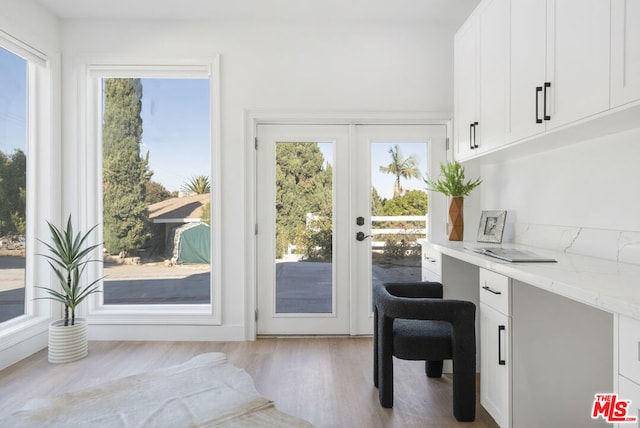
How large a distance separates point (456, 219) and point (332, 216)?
1.07 metres

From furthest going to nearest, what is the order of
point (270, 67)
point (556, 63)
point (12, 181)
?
point (270, 67) → point (12, 181) → point (556, 63)

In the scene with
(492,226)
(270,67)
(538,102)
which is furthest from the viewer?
(270,67)

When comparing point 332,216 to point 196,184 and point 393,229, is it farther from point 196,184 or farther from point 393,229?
point 196,184

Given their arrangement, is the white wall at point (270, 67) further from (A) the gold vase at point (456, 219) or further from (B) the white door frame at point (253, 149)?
(A) the gold vase at point (456, 219)

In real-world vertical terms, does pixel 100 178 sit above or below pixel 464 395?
above

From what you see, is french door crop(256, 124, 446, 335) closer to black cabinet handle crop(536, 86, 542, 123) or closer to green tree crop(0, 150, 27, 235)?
black cabinet handle crop(536, 86, 542, 123)

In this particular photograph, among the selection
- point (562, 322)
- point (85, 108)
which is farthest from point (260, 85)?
point (562, 322)

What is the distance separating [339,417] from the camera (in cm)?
202

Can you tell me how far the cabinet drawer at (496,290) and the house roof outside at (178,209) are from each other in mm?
2433

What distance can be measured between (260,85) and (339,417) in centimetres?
257

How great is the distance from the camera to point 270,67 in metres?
3.26

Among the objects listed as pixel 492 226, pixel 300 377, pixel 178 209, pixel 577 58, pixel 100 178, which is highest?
pixel 577 58

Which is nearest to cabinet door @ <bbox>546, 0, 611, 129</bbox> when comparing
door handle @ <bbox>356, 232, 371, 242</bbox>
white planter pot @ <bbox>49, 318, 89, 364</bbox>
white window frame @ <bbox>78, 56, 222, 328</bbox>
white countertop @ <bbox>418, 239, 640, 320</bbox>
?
white countertop @ <bbox>418, 239, 640, 320</bbox>

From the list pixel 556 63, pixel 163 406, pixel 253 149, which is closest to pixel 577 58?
pixel 556 63
